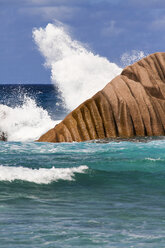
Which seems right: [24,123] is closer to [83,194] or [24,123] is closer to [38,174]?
[38,174]

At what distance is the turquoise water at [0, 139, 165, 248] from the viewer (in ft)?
27.2

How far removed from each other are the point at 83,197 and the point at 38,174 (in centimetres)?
324

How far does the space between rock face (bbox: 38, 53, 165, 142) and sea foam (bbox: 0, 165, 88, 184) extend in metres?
7.16

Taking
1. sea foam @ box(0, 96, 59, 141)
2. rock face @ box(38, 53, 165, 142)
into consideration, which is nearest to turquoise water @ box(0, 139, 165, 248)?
rock face @ box(38, 53, 165, 142)

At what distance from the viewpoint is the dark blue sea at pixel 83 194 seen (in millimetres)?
8273

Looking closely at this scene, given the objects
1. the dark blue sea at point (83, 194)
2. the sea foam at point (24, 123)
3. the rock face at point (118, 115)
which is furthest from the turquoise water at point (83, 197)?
the sea foam at point (24, 123)

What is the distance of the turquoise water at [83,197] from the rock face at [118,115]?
195 centimetres

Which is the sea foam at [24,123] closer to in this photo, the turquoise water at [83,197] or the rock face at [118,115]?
the rock face at [118,115]

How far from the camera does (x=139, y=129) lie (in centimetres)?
2411

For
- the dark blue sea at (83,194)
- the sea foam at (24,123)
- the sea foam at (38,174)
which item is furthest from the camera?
the sea foam at (24,123)

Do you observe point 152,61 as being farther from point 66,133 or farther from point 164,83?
point 66,133

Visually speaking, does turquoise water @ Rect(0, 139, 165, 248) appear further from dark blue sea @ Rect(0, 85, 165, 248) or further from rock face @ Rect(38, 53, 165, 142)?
rock face @ Rect(38, 53, 165, 142)

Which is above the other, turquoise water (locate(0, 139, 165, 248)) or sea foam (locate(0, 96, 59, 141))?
sea foam (locate(0, 96, 59, 141))

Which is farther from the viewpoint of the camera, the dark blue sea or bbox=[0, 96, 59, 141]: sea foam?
bbox=[0, 96, 59, 141]: sea foam
